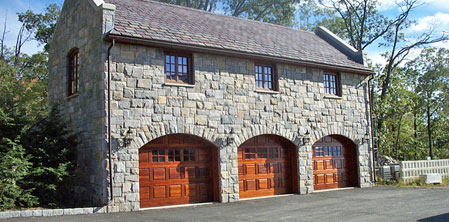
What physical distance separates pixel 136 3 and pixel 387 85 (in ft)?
59.3

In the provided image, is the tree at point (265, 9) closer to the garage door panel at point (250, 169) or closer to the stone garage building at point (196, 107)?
the stone garage building at point (196, 107)

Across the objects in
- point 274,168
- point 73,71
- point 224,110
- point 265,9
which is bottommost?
point 274,168

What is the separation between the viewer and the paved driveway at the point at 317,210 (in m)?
10.3

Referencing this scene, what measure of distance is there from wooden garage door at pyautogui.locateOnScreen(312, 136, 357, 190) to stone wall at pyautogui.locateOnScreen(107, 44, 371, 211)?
1.50 ft

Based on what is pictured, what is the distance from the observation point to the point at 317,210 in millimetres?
11711

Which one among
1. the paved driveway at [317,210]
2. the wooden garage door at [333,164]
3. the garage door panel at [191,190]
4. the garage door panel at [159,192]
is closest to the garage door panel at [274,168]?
the paved driveway at [317,210]

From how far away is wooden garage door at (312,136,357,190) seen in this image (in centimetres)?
1705

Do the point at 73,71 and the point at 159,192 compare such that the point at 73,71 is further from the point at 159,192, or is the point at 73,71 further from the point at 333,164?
the point at 333,164

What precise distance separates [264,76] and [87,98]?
6.22 m

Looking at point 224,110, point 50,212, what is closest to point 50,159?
point 50,212

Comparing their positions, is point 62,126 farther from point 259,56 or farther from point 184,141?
point 259,56

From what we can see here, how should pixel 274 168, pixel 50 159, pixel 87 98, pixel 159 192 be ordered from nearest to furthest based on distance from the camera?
pixel 50 159, pixel 159 192, pixel 87 98, pixel 274 168

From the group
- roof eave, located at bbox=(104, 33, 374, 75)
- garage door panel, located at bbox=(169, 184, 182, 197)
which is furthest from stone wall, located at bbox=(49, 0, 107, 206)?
garage door panel, located at bbox=(169, 184, 182, 197)

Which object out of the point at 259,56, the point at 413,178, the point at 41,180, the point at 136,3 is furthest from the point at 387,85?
the point at 41,180
